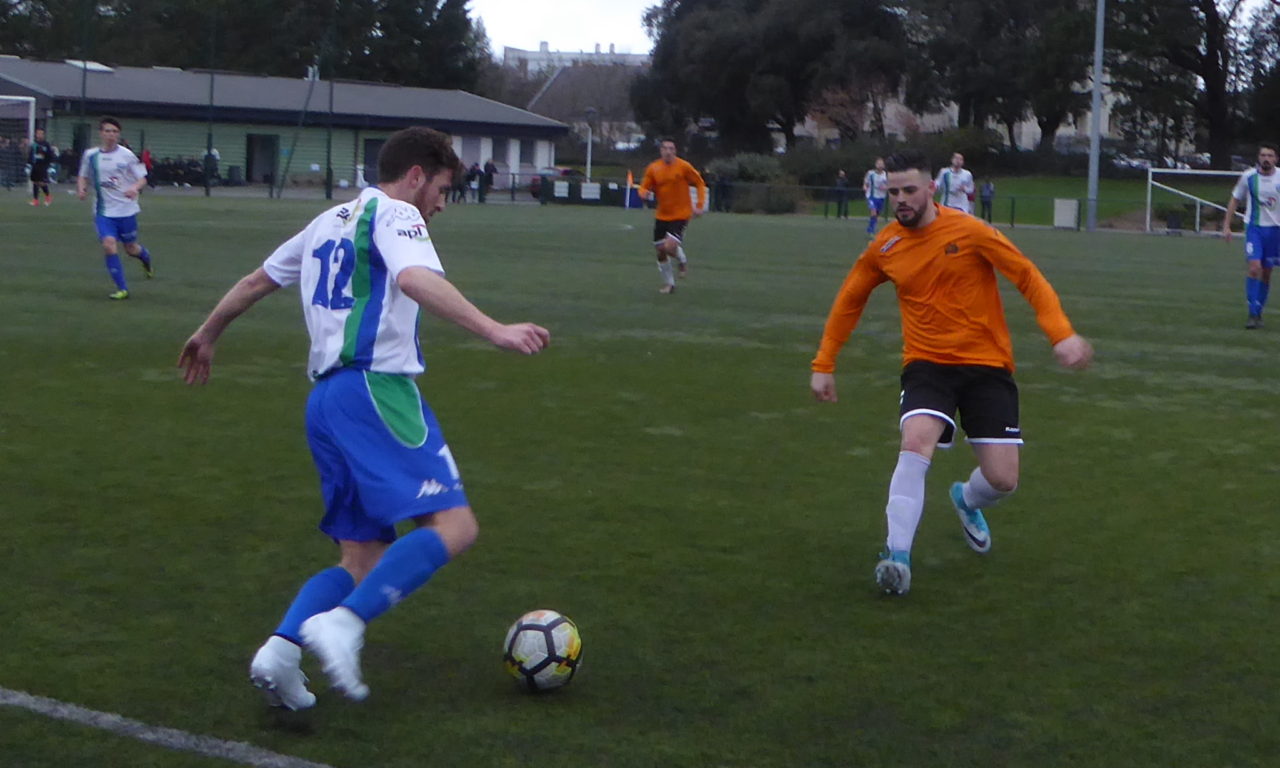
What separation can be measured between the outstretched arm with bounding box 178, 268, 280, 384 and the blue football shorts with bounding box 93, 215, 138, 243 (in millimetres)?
11806

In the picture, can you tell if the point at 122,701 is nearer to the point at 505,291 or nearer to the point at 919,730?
the point at 919,730

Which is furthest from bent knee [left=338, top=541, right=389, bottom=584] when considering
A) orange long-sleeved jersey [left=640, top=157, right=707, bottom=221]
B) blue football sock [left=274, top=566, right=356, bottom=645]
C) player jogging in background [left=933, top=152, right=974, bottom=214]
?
player jogging in background [left=933, top=152, right=974, bottom=214]

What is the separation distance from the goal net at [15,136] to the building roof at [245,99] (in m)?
3.78

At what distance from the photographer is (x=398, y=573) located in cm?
429

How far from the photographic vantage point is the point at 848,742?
14.3 feet

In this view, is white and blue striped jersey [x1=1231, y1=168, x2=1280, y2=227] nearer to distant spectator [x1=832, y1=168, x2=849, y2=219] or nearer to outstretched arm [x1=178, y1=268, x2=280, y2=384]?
outstretched arm [x1=178, y1=268, x2=280, y2=384]

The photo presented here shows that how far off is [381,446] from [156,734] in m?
0.99

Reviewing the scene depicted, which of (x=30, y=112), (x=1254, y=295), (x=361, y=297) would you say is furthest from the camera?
(x=30, y=112)

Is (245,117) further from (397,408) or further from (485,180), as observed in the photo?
(397,408)

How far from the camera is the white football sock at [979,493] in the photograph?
245 inches

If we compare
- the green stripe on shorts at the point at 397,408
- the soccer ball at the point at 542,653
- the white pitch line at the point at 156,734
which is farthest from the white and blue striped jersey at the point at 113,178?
the green stripe on shorts at the point at 397,408

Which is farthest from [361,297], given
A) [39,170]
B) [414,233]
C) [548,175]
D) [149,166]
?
[548,175]

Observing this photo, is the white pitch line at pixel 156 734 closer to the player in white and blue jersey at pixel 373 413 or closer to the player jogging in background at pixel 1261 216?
the player in white and blue jersey at pixel 373 413

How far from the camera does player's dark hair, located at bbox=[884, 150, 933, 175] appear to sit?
5.94 metres
